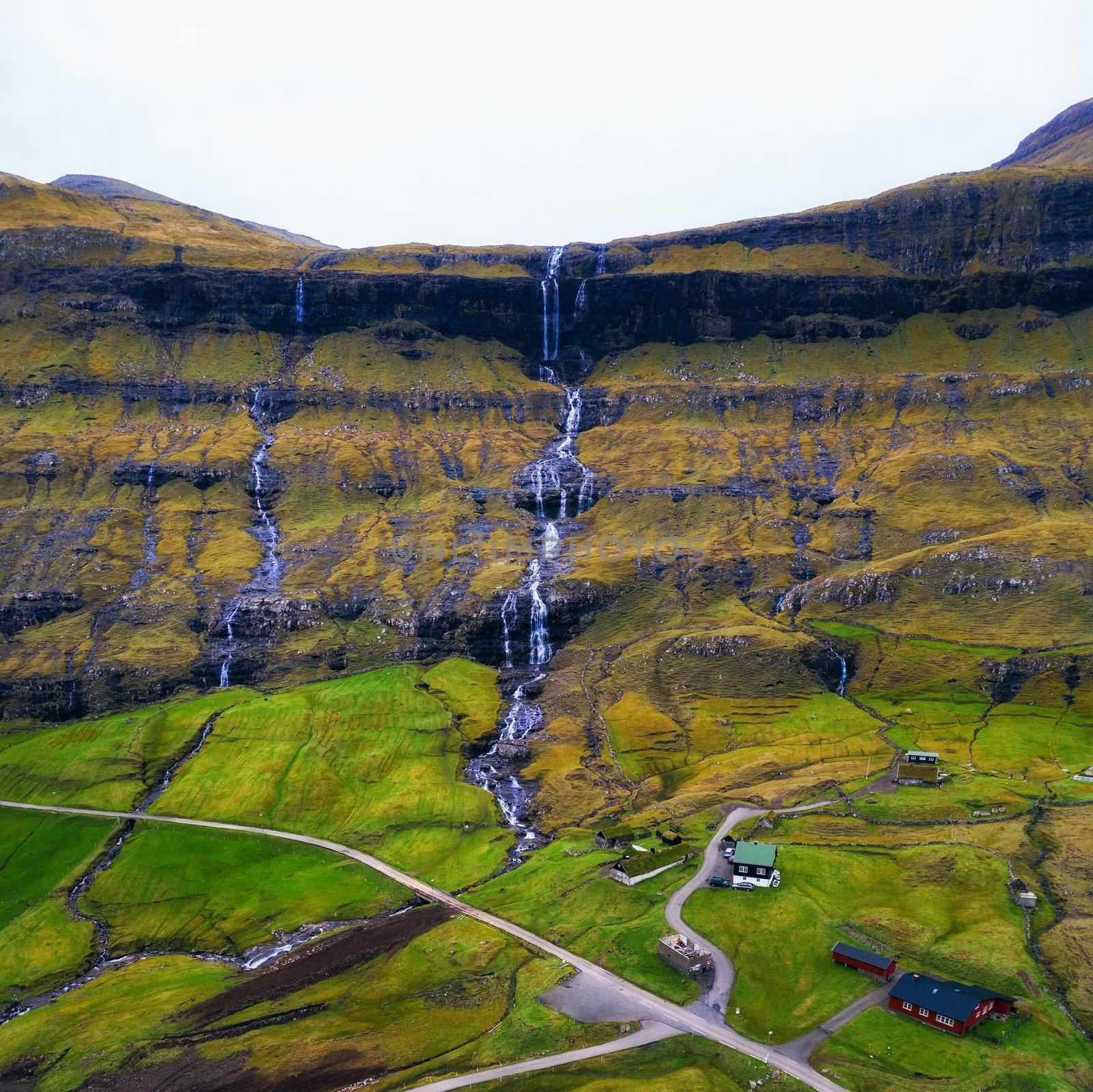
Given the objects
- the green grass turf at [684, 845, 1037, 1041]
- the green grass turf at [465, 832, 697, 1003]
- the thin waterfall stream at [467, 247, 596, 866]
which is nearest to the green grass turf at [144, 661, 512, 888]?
the thin waterfall stream at [467, 247, 596, 866]

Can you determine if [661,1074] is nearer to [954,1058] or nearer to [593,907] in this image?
[954,1058]

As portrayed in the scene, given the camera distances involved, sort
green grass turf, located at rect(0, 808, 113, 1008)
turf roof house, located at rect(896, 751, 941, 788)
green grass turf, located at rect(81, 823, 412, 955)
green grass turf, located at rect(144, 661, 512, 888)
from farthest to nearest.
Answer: green grass turf, located at rect(144, 661, 512, 888) → turf roof house, located at rect(896, 751, 941, 788) → green grass turf, located at rect(81, 823, 412, 955) → green grass turf, located at rect(0, 808, 113, 1008)

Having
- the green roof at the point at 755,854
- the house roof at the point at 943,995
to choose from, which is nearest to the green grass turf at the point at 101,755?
the green roof at the point at 755,854

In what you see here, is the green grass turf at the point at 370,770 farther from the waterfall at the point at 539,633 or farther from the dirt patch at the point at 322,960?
the waterfall at the point at 539,633

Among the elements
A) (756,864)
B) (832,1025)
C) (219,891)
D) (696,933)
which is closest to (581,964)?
(696,933)

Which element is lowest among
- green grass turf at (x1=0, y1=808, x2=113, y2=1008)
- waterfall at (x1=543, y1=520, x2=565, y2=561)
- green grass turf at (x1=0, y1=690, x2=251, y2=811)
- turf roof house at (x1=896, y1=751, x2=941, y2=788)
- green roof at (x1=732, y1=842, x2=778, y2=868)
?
green grass turf at (x1=0, y1=808, x2=113, y2=1008)

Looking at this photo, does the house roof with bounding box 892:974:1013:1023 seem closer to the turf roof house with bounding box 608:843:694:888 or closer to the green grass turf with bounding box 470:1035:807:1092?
the green grass turf with bounding box 470:1035:807:1092
